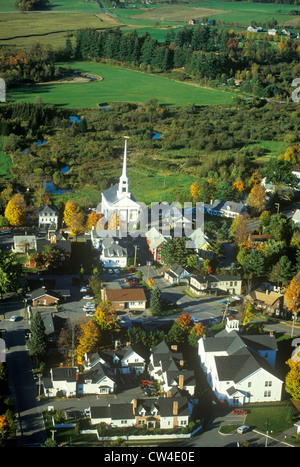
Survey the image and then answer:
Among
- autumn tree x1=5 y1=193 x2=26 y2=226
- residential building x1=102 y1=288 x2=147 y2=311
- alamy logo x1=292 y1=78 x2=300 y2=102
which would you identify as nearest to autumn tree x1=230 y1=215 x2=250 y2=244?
residential building x1=102 y1=288 x2=147 y2=311

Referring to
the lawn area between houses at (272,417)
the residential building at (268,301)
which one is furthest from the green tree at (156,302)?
the lawn area between houses at (272,417)

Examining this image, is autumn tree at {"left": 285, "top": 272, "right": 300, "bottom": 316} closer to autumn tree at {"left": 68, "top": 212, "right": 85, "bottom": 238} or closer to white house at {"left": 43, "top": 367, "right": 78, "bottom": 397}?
white house at {"left": 43, "top": 367, "right": 78, "bottom": 397}

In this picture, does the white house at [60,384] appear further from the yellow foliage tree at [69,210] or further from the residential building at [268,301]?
the yellow foliage tree at [69,210]

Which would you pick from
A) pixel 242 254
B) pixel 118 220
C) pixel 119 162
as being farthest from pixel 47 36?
pixel 242 254

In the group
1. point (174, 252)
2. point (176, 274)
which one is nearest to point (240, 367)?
point (176, 274)

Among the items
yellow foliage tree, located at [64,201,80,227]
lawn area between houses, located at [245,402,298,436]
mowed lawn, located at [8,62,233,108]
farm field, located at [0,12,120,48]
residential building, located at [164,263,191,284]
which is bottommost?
lawn area between houses, located at [245,402,298,436]

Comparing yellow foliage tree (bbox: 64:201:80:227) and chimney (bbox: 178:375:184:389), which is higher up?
yellow foliage tree (bbox: 64:201:80:227)
